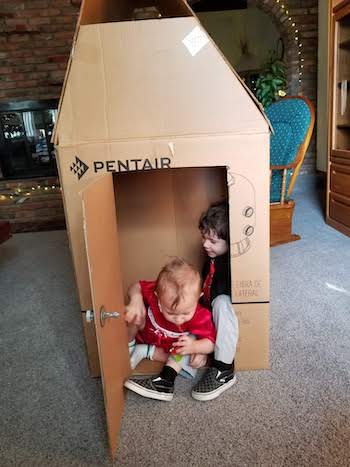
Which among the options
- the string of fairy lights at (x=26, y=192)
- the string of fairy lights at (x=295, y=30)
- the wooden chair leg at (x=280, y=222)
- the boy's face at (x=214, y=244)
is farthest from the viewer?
the string of fairy lights at (x=295, y=30)

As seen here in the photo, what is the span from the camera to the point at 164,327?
1355 millimetres

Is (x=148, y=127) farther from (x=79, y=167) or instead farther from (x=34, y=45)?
(x=34, y=45)

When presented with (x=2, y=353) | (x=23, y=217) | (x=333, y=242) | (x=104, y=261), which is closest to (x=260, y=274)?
(x=104, y=261)

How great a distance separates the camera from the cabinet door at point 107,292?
0.90 m

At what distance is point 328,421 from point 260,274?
1.44 feet

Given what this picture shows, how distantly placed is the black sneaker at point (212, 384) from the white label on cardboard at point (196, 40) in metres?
0.96

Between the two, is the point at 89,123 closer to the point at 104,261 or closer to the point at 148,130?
the point at 148,130

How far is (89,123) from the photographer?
1.11 m

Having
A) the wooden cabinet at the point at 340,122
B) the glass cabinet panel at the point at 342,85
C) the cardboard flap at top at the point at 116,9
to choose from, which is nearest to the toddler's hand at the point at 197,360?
the cardboard flap at top at the point at 116,9

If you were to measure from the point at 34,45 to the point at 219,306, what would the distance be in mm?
3421

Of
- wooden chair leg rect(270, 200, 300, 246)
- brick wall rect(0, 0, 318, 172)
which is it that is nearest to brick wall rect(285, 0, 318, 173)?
wooden chair leg rect(270, 200, 300, 246)

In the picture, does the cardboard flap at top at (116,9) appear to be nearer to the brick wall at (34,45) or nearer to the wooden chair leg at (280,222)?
the wooden chair leg at (280,222)

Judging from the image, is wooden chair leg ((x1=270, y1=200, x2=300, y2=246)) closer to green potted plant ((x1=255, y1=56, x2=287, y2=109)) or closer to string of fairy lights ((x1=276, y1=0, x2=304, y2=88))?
green potted plant ((x1=255, y1=56, x2=287, y2=109))

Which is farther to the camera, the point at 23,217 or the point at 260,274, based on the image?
the point at 23,217
